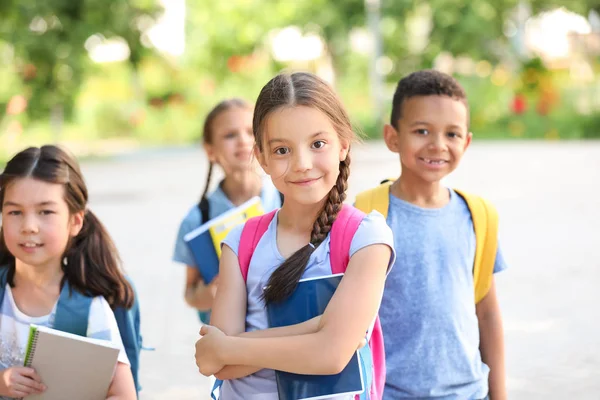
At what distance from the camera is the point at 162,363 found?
15.4 ft

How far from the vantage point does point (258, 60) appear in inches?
1042

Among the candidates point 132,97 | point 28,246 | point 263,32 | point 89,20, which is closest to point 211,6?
point 263,32

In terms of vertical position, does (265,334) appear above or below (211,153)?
below

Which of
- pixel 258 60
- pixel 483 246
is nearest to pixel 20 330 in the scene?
pixel 483 246

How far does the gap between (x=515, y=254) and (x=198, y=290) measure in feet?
16.1

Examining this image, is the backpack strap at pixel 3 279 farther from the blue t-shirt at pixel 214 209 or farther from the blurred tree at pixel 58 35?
the blurred tree at pixel 58 35

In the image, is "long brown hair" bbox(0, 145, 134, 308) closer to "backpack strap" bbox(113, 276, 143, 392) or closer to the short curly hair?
"backpack strap" bbox(113, 276, 143, 392)

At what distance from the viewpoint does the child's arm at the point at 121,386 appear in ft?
7.83

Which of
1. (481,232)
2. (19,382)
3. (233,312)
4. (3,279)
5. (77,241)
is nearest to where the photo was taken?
(233,312)

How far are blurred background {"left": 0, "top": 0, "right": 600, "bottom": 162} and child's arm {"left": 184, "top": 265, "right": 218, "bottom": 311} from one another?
46.3 feet

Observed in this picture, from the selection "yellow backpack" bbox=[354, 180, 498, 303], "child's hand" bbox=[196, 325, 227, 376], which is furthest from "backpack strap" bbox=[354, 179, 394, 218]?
"child's hand" bbox=[196, 325, 227, 376]

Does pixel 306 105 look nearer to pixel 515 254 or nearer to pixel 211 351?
pixel 211 351

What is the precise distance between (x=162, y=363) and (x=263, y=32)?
2201 cm

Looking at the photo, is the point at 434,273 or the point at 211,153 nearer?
the point at 434,273
